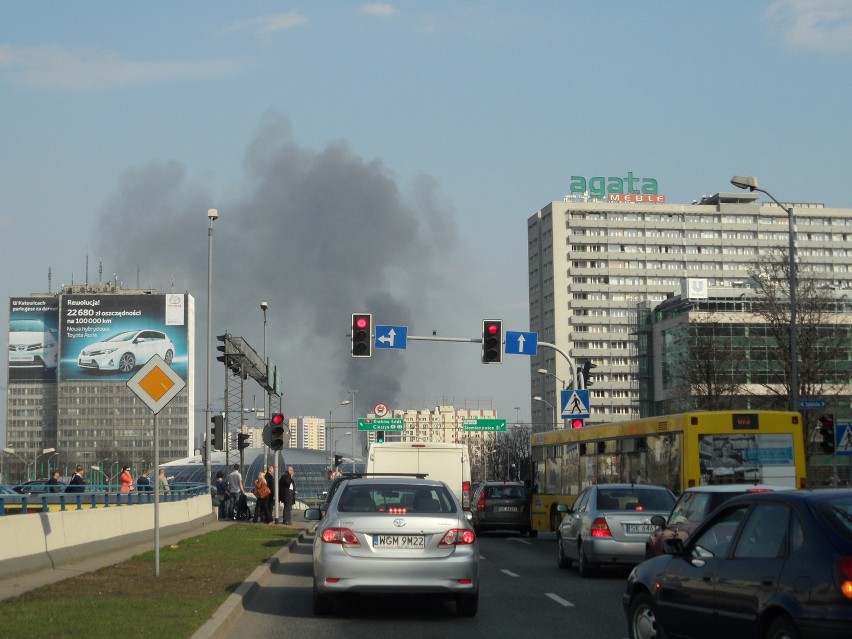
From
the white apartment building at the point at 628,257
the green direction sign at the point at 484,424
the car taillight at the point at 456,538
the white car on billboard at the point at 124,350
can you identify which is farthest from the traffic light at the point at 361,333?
the white car on billboard at the point at 124,350

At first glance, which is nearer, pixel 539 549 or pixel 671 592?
pixel 671 592

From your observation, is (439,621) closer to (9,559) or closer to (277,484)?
(9,559)

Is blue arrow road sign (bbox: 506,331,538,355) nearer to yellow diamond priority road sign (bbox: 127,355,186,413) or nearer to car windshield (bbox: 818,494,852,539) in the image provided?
yellow diamond priority road sign (bbox: 127,355,186,413)

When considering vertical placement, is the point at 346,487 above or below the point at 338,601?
above

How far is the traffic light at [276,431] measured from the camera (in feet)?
119

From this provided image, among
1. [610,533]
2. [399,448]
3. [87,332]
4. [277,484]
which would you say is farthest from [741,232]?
[610,533]

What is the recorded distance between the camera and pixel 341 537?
514 inches

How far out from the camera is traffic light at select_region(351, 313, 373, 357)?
3231 cm

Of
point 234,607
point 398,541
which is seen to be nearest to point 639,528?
point 398,541

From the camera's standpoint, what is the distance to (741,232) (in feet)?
542

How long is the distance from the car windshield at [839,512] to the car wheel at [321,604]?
268 inches

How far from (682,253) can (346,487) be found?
508 feet

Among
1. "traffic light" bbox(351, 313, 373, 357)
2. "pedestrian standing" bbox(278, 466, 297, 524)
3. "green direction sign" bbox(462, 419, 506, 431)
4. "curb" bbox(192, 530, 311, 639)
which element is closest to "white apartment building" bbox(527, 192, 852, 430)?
"green direction sign" bbox(462, 419, 506, 431)

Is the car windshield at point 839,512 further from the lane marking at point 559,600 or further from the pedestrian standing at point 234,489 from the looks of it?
the pedestrian standing at point 234,489
